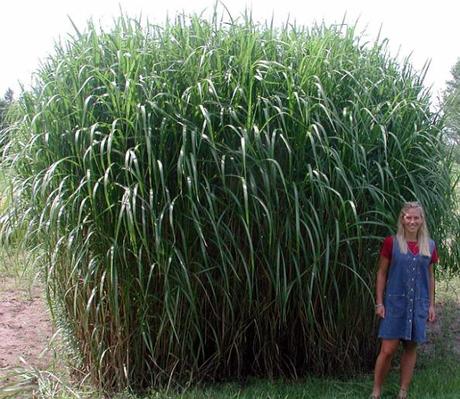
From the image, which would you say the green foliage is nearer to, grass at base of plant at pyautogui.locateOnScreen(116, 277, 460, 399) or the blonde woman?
the blonde woman

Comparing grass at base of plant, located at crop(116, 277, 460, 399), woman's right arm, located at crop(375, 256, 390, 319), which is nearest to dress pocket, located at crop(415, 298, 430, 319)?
woman's right arm, located at crop(375, 256, 390, 319)

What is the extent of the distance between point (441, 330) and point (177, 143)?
2794mm

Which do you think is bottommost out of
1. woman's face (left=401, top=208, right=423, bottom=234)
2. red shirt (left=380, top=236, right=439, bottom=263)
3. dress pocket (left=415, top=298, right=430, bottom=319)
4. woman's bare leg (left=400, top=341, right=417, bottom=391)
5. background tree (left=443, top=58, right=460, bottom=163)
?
woman's bare leg (left=400, top=341, right=417, bottom=391)

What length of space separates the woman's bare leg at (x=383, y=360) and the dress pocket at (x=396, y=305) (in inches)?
5.8

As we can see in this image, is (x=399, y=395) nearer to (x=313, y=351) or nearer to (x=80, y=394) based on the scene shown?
(x=313, y=351)

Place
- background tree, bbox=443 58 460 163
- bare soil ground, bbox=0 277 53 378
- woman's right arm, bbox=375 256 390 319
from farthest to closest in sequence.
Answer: bare soil ground, bbox=0 277 53 378
background tree, bbox=443 58 460 163
woman's right arm, bbox=375 256 390 319

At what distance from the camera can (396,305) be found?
334 cm

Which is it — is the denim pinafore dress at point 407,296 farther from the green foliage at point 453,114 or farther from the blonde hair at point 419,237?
the green foliage at point 453,114

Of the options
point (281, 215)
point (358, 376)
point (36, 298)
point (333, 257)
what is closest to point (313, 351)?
point (358, 376)

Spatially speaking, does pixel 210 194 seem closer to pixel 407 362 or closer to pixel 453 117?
pixel 407 362

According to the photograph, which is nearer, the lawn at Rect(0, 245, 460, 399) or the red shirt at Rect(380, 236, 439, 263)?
the red shirt at Rect(380, 236, 439, 263)

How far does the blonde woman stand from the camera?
3.31 metres

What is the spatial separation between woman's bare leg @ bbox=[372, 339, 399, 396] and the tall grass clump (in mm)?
335

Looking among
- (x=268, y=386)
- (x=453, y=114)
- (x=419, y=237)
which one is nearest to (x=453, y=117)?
(x=453, y=114)
